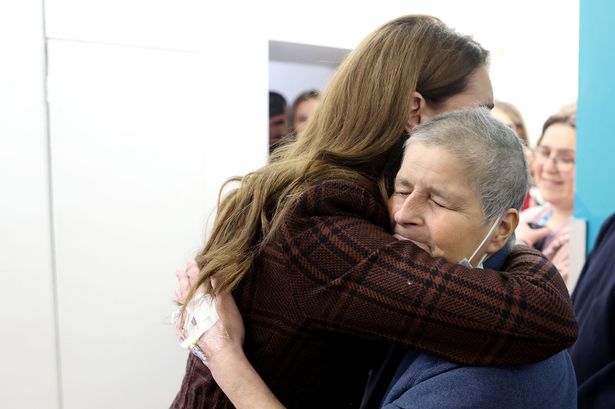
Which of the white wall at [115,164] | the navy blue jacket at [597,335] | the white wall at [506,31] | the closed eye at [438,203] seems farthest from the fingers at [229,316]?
the white wall at [506,31]

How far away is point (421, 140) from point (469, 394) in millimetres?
446

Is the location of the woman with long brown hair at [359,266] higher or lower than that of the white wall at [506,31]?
lower

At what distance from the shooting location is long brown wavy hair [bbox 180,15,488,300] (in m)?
1.16

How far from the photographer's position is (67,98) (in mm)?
2539

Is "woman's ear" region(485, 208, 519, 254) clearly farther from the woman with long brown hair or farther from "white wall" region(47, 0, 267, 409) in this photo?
"white wall" region(47, 0, 267, 409)

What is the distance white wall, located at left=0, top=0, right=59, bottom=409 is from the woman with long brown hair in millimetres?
1432

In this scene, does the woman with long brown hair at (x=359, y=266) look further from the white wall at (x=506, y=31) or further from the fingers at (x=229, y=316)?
the white wall at (x=506, y=31)

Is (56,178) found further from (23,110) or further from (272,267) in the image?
(272,267)

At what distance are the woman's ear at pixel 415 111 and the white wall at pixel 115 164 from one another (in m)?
1.71

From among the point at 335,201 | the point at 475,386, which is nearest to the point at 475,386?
the point at 475,386

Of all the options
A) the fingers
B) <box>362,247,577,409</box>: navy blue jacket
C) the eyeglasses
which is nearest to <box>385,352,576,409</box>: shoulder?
<box>362,247,577,409</box>: navy blue jacket

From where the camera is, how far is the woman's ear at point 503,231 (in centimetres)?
113

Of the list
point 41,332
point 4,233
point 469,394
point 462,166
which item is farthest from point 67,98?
point 469,394

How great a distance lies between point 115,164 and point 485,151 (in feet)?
6.41
